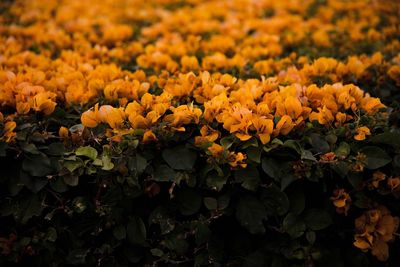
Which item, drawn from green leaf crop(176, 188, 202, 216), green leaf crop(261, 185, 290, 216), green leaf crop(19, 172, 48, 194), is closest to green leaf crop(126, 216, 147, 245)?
green leaf crop(176, 188, 202, 216)

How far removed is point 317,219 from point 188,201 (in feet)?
1.85

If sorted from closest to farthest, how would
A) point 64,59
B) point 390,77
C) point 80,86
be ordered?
point 80,86 → point 390,77 → point 64,59

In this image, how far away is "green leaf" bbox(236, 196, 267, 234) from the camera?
1954 mm

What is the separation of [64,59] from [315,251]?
212cm

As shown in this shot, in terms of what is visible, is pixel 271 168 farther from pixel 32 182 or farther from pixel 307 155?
pixel 32 182

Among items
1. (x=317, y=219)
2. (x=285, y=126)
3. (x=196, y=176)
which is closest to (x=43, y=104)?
(x=196, y=176)

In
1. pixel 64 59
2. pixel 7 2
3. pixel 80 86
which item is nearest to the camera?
pixel 80 86

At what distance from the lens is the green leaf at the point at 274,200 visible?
77.2 inches

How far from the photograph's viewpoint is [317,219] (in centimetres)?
202

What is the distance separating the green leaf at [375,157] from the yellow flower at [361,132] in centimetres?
6

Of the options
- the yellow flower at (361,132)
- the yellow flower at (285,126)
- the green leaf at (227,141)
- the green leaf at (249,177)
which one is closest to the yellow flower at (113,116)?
the green leaf at (227,141)

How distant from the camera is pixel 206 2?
5.13 meters

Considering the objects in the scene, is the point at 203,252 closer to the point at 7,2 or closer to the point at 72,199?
the point at 72,199

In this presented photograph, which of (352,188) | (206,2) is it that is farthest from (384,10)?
(352,188)
